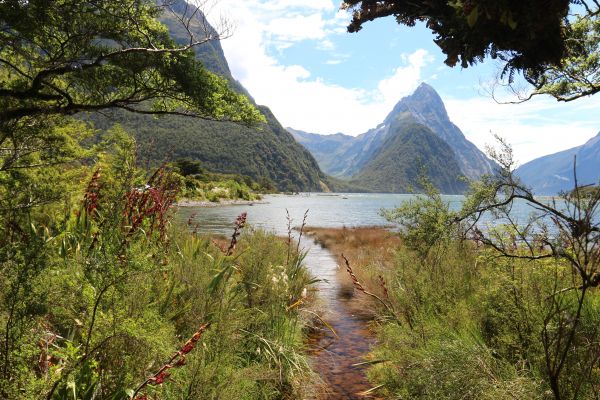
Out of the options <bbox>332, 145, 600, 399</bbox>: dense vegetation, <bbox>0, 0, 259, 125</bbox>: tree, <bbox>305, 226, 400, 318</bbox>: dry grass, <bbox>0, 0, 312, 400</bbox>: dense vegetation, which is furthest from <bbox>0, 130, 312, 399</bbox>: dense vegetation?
<bbox>305, 226, 400, 318</bbox>: dry grass

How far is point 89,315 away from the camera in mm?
2535

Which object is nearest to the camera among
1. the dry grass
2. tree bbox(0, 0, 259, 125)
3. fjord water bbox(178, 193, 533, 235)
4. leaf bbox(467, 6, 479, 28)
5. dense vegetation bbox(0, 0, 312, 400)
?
leaf bbox(467, 6, 479, 28)

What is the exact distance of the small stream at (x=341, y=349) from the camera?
5.19 m

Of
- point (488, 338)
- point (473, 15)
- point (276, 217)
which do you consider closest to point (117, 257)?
point (473, 15)


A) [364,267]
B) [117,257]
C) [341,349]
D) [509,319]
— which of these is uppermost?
[117,257]

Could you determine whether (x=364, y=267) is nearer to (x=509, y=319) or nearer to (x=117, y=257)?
(x=509, y=319)

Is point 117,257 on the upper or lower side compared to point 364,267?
upper

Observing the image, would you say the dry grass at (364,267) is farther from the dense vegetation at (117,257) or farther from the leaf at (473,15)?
the leaf at (473,15)

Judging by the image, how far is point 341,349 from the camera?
668 centimetres

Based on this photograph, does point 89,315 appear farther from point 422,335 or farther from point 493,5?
point 422,335

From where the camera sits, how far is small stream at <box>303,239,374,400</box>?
5191mm

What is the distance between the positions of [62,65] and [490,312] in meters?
6.43

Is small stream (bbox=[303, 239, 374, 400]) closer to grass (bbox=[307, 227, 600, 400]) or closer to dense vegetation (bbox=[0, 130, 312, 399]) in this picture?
grass (bbox=[307, 227, 600, 400])

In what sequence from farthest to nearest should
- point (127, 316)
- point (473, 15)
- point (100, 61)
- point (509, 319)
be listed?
point (100, 61), point (509, 319), point (127, 316), point (473, 15)
